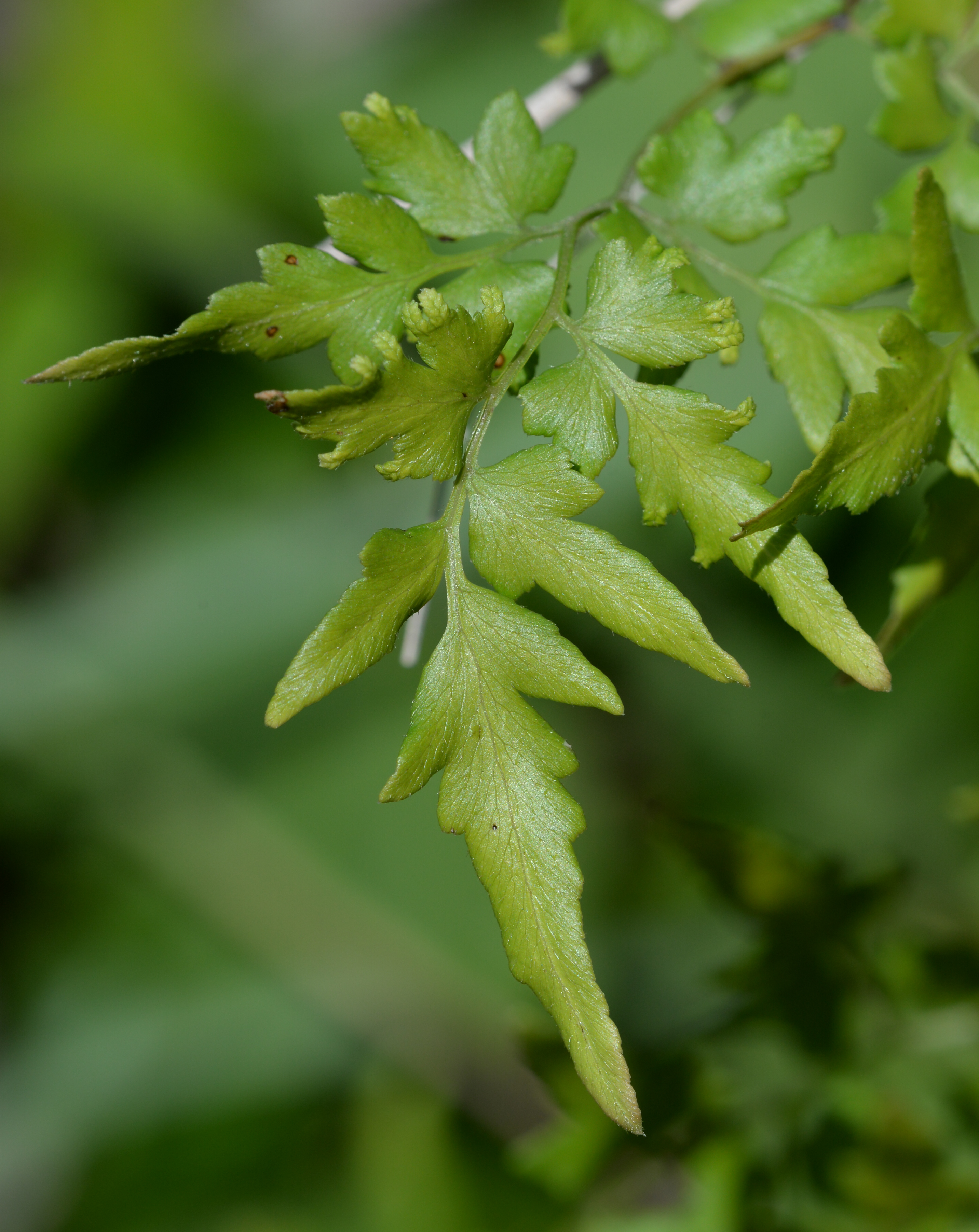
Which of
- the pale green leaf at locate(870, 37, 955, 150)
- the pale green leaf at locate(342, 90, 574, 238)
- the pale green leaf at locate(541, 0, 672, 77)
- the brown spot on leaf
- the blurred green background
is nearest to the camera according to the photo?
the brown spot on leaf

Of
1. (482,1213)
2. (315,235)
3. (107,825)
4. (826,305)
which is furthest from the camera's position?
(107,825)

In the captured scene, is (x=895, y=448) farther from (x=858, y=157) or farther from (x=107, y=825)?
→ (x=107, y=825)

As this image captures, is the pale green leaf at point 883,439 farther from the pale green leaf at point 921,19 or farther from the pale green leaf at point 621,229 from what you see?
the pale green leaf at point 921,19

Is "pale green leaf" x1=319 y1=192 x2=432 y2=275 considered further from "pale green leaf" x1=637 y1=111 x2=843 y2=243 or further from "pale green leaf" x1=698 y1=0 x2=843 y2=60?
"pale green leaf" x1=698 y1=0 x2=843 y2=60

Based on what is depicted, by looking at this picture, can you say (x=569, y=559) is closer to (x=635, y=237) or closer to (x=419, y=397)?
(x=419, y=397)

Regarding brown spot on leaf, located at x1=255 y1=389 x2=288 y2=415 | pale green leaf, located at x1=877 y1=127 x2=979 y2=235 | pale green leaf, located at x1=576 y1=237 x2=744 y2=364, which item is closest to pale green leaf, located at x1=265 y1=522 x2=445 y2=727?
brown spot on leaf, located at x1=255 y1=389 x2=288 y2=415

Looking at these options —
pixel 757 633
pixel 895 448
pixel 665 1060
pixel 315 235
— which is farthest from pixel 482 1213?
pixel 315 235
